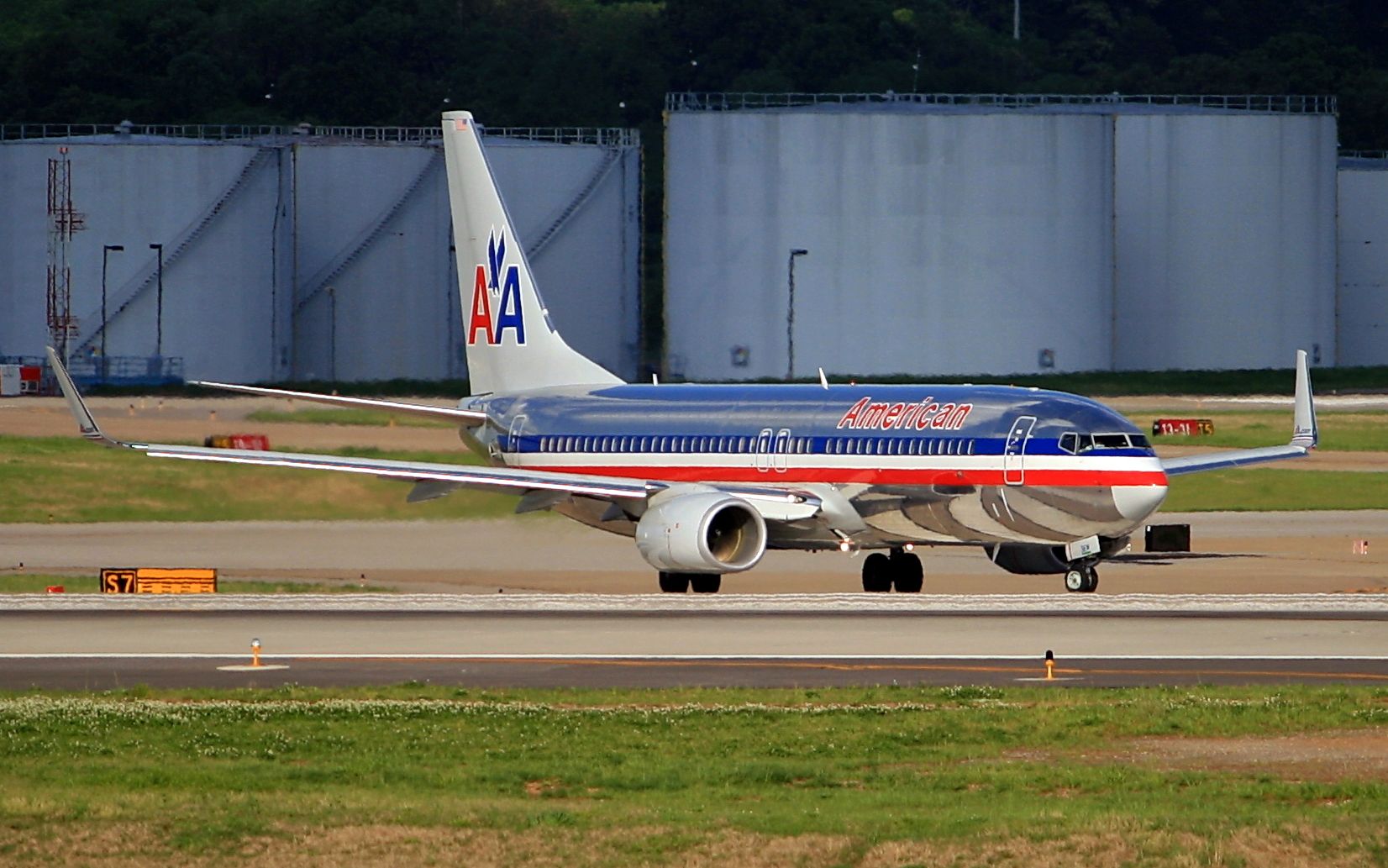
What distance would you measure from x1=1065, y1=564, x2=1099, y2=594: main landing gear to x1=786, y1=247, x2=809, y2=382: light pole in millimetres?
74647

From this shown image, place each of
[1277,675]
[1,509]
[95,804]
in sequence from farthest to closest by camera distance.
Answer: [1,509] < [1277,675] < [95,804]

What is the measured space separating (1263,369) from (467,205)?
78492 millimetres

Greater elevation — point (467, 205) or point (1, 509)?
point (467, 205)

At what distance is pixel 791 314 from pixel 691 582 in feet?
239

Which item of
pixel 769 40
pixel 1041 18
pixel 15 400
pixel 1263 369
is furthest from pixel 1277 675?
pixel 1041 18

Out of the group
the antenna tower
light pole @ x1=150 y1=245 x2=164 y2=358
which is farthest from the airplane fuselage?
light pole @ x1=150 y1=245 x2=164 y2=358

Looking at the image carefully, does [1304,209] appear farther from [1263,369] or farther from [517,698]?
[517,698]

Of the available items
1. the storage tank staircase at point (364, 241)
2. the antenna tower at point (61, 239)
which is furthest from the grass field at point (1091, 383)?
the storage tank staircase at point (364, 241)

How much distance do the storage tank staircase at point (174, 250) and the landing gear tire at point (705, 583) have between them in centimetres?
8280

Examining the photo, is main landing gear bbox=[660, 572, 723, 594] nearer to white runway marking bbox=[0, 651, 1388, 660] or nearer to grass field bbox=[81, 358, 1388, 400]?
white runway marking bbox=[0, 651, 1388, 660]

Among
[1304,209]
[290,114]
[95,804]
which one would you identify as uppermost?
[290,114]

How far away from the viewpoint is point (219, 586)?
4678 centimetres

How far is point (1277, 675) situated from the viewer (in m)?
29.5

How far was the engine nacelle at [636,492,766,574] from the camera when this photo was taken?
144 ft
